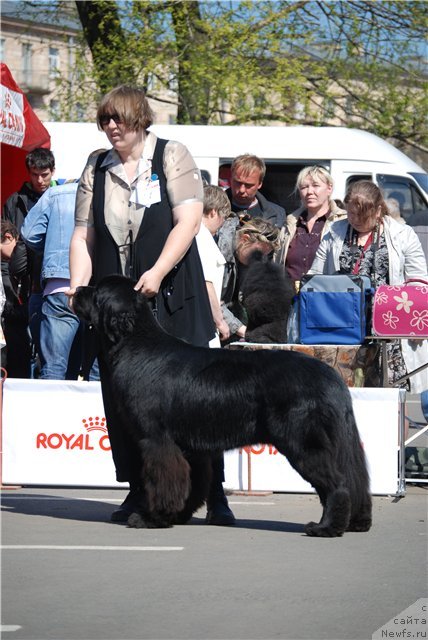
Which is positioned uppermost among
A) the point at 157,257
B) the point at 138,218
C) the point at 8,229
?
the point at 8,229

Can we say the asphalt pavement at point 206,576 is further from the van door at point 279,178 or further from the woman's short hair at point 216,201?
the van door at point 279,178

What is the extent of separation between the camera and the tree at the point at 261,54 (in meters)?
20.9

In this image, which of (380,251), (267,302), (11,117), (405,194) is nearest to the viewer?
(380,251)

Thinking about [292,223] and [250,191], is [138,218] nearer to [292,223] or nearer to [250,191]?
[292,223]

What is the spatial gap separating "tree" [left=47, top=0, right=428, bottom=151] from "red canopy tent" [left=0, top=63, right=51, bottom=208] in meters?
9.10

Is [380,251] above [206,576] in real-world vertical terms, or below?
above

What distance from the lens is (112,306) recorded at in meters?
5.57

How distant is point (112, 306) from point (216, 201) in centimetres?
281

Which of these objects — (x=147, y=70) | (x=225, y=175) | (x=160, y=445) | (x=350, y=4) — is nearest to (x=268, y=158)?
(x=225, y=175)

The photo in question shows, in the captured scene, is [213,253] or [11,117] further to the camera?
[11,117]

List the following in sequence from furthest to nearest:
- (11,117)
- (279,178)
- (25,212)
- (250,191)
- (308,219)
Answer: (279,178) < (11,117) < (25,212) < (250,191) < (308,219)

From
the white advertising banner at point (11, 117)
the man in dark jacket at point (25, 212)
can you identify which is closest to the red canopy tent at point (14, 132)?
the white advertising banner at point (11, 117)

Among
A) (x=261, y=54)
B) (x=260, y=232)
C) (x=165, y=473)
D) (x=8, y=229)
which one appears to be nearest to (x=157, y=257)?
(x=165, y=473)

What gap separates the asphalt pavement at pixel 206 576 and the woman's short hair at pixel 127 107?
6.58 feet
